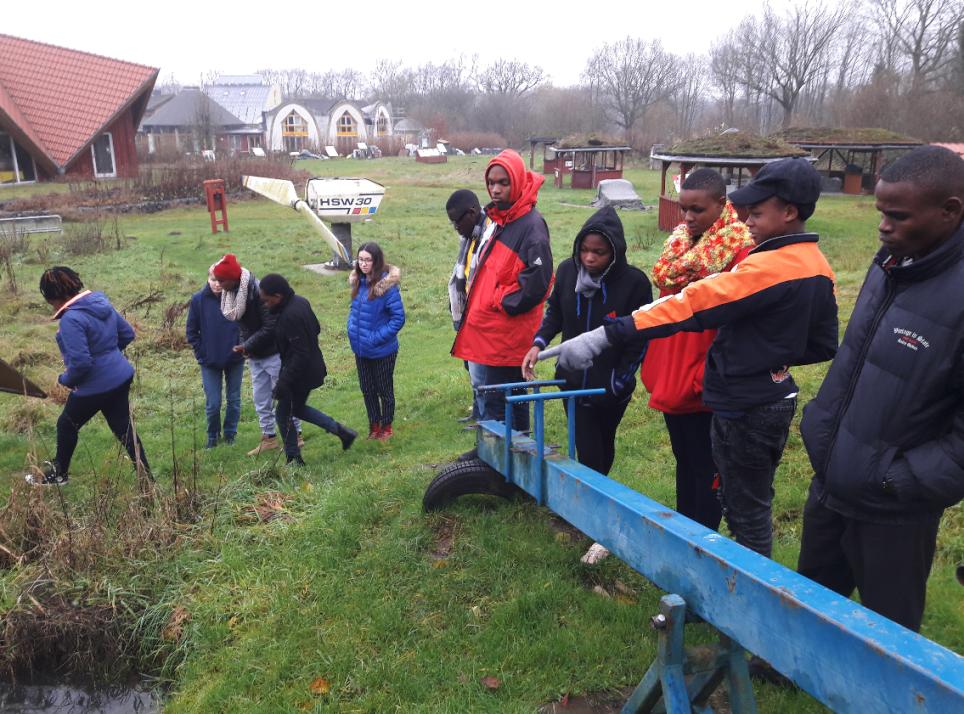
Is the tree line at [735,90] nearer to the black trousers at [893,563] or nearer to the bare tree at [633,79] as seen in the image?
the bare tree at [633,79]

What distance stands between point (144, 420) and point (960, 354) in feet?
24.7

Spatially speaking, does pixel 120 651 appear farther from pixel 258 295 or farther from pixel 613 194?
pixel 613 194

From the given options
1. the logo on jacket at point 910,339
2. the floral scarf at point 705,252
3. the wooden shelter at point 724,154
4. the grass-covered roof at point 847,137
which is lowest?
the logo on jacket at point 910,339

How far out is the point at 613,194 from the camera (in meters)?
26.9

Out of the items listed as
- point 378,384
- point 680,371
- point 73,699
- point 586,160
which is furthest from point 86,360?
point 586,160

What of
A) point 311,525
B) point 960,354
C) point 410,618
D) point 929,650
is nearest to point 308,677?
point 410,618

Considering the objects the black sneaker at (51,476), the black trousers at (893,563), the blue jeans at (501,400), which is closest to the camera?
the black trousers at (893,563)

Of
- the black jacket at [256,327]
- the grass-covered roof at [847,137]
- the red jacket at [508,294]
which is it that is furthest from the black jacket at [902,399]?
the grass-covered roof at [847,137]

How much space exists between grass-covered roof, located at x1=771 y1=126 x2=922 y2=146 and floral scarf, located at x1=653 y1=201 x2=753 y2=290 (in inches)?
1060

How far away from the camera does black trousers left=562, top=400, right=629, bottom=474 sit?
12.4ft

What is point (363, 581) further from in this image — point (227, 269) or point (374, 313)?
point (227, 269)

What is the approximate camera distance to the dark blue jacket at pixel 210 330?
633 centimetres

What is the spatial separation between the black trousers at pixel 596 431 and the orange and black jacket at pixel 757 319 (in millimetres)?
892

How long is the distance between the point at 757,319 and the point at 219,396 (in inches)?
202
